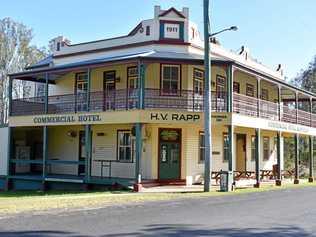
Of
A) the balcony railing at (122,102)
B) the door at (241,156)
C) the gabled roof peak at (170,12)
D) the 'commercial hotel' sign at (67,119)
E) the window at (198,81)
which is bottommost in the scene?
the door at (241,156)

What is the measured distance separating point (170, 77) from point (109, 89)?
352 cm

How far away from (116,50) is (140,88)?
5815 mm

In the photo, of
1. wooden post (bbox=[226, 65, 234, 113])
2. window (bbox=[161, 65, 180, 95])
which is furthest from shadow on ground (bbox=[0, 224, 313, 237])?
window (bbox=[161, 65, 180, 95])

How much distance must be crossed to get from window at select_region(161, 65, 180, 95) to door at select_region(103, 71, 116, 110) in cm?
257

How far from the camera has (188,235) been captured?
9.94 metres

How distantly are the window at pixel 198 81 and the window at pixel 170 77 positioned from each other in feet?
3.05

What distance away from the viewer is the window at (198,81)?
25969 mm

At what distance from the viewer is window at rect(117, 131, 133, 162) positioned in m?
25.8

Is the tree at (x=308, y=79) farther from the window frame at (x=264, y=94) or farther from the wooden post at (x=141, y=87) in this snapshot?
the wooden post at (x=141, y=87)

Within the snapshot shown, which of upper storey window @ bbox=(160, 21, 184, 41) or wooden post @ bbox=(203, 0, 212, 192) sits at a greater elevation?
upper storey window @ bbox=(160, 21, 184, 41)

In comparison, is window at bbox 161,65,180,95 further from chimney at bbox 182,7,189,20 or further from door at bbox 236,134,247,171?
door at bbox 236,134,247,171

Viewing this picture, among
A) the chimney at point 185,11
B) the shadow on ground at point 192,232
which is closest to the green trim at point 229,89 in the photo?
the chimney at point 185,11

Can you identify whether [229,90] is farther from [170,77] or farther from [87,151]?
[87,151]

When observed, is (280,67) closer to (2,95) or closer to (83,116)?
(83,116)
